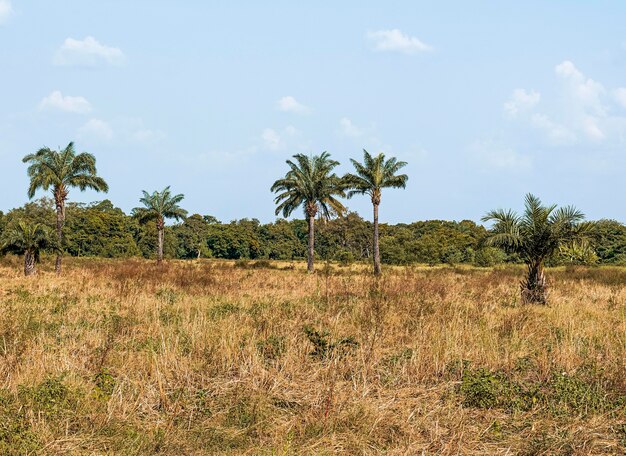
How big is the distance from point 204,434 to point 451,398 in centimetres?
261

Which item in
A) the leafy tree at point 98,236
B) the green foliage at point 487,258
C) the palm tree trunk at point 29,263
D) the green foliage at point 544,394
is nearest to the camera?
the green foliage at point 544,394

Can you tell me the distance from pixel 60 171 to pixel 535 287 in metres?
32.7

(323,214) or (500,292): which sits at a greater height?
(323,214)

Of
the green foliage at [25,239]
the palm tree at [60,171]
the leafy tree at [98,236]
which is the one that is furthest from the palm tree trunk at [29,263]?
the leafy tree at [98,236]

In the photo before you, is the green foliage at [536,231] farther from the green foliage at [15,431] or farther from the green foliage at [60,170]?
the green foliage at [60,170]

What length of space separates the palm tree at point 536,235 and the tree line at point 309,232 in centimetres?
3

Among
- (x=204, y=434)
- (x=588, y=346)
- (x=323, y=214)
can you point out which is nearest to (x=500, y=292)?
(x=588, y=346)

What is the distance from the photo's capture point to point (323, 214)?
47.4 metres

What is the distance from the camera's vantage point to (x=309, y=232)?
47.4 meters

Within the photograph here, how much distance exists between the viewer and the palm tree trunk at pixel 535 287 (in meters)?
14.8

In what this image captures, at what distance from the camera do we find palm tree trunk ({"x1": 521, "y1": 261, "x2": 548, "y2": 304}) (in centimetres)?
1475

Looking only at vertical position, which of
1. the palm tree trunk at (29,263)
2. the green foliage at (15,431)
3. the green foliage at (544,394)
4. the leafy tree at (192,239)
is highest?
the leafy tree at (192,239)

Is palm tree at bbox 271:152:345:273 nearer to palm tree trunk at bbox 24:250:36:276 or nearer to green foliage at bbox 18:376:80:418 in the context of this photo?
palm tree trunk at bbox 24:250:36:276

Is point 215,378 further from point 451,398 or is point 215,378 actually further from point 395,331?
point 395,331
